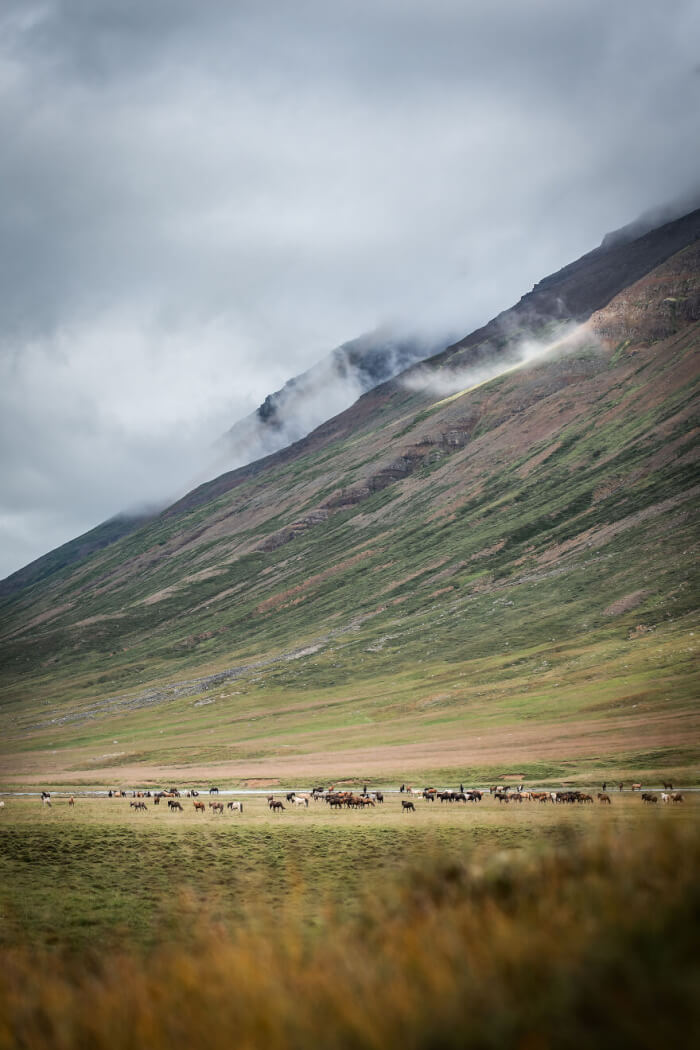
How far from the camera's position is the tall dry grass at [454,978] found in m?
5.49

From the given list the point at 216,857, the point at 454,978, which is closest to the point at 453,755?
the point at 216,857

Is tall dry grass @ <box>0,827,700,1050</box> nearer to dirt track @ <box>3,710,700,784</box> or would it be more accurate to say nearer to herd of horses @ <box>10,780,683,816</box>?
herd of horses @ <box>10,780,683,816</box>

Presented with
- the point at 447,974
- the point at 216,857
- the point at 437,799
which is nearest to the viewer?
the point at 447,974

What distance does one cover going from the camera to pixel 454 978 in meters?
6.22

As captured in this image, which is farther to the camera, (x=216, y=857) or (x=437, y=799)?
(x=437, y=799)

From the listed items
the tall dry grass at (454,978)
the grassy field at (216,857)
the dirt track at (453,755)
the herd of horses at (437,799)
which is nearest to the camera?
the tall dry grass at (454,978)

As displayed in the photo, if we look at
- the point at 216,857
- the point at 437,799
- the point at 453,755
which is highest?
the point at 216,857

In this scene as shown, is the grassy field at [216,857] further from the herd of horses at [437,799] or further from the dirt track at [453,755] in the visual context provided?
the dirt track at [453,755]

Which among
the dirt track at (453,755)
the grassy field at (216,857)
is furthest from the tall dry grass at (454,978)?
the dirt track at (453,755)

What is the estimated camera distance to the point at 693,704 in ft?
335

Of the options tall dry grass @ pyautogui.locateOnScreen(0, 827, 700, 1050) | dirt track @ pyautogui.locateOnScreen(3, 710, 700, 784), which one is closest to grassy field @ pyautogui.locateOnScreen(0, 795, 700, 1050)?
tall dry grass @ pyautogui.locateOnScreen(0, 827, 700, 1050)

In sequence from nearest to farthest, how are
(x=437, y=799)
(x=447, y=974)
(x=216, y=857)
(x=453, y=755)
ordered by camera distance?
(x=447, y=974) → (x=216, y=857) → (x=437, y=799) → (x=453, y=755)

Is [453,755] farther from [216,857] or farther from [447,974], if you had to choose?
[447,974]

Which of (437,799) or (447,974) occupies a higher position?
(447,974)
